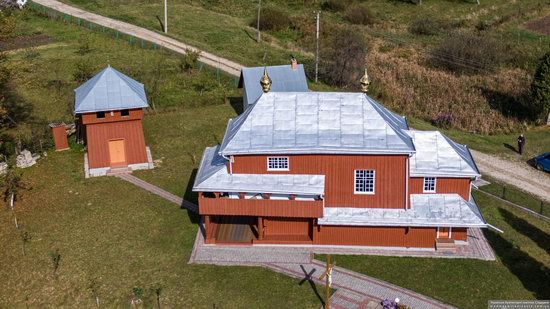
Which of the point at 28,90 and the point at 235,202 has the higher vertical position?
the point at 28,90

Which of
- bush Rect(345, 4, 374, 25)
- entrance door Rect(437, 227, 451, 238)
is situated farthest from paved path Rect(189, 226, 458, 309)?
bush Rect(345, 4, 374, 25)

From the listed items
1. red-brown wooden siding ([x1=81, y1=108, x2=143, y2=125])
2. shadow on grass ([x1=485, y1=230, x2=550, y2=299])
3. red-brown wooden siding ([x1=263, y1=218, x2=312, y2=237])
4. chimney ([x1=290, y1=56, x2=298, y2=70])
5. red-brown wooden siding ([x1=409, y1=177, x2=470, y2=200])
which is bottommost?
shadow on grass ([x1=485, y1=230, x2=550, y2=299])

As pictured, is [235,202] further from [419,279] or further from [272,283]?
[419,279]

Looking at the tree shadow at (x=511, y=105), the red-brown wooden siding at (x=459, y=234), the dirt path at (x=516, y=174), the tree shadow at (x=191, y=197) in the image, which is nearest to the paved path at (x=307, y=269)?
the tree shadow at (x=191, y=197)

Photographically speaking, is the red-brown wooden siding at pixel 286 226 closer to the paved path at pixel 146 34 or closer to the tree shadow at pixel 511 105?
the tree shadow at pixel 511 105

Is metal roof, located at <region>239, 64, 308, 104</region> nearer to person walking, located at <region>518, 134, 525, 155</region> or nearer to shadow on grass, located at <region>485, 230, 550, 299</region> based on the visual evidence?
person walking, located at <region>518, 134, 525, 155</region>

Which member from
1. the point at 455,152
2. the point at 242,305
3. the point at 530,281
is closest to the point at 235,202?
the point at 242,305

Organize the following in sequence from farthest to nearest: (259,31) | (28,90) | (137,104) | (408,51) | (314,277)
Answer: (259,31), (408,51), (28,90), (137,104), (314,277)
